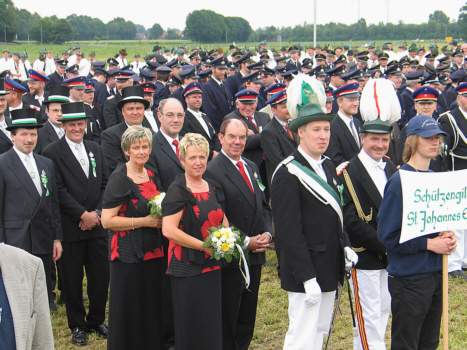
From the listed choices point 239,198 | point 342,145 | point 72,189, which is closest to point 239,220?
point 239,198

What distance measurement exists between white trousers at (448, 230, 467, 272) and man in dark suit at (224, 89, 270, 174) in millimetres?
2724

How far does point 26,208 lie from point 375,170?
3.36 metres

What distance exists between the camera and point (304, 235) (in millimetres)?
5176

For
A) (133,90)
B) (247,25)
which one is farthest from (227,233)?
(247,25)

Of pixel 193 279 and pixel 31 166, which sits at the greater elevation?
pixel 31 166

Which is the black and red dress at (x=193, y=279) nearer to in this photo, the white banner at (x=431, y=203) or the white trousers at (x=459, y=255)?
the white banner at (x=431, y=203)

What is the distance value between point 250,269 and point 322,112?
1.83 meters

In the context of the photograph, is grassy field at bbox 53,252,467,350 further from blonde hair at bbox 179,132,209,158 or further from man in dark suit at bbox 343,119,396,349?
blonde hair at bbox 179,132,209,158

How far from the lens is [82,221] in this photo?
7.09m

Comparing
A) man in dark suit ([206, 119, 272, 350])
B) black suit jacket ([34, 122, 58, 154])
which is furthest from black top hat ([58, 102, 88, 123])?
man in dark suit ([206, 119, 272, 350])

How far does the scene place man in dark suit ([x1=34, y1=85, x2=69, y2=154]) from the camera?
27.5ft

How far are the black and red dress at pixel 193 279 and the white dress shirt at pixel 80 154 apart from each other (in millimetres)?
1935

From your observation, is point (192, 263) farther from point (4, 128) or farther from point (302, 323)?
point (4, 128)

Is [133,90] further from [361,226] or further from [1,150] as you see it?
[361,226]
